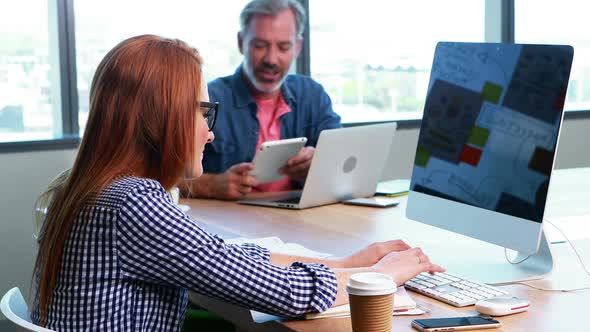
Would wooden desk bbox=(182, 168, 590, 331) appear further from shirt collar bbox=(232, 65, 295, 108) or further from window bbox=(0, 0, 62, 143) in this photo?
window bbox=(0, 0, 62, 143)

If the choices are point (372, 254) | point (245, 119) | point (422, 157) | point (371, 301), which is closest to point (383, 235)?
point (422, 157)

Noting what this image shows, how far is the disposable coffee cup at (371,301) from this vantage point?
1.27m

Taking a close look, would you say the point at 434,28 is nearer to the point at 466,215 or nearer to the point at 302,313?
the point at 466,215

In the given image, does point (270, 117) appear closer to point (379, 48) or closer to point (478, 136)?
point (478, 136)

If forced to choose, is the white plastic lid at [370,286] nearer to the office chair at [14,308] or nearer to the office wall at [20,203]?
the office chair at [14,308]

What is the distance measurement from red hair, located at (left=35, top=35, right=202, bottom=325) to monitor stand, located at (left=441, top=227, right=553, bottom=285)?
65 centimetres

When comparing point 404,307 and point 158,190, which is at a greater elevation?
point 158,190

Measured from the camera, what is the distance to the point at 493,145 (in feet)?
5.64

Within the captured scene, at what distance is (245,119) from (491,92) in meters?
1.41

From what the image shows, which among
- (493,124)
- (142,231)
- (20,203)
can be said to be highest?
(493,124)

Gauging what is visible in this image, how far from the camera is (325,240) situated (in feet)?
6.97

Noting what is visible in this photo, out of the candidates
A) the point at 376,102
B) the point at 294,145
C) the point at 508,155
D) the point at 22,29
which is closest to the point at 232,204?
the point at 294,145

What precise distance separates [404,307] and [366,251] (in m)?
0.30

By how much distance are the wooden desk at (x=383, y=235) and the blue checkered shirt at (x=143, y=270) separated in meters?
0.10
